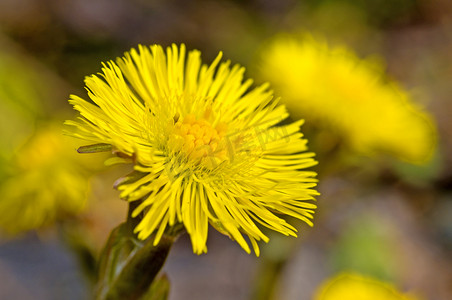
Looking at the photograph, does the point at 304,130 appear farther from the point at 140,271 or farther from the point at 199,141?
the point at 140,271

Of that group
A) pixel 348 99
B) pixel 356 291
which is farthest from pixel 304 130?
pixel 356 291

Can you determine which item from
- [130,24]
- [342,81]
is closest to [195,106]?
[342,81]

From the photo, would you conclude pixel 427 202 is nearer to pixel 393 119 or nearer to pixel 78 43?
pixel 393 119

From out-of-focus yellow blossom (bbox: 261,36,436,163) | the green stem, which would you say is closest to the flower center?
the green stem

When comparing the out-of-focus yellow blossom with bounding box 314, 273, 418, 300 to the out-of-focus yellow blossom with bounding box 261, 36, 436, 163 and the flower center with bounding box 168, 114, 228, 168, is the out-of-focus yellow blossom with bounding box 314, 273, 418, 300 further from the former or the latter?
the flower center with bounding box 168, 114, 228, 168

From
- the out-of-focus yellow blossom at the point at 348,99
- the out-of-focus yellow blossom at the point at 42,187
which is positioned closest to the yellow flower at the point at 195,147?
the out-of-focus yellow blossom at the point at 42,187

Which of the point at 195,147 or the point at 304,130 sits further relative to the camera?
the point at 304,130

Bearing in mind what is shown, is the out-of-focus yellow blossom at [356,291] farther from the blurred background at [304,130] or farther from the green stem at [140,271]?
the green stem at [140,271]
